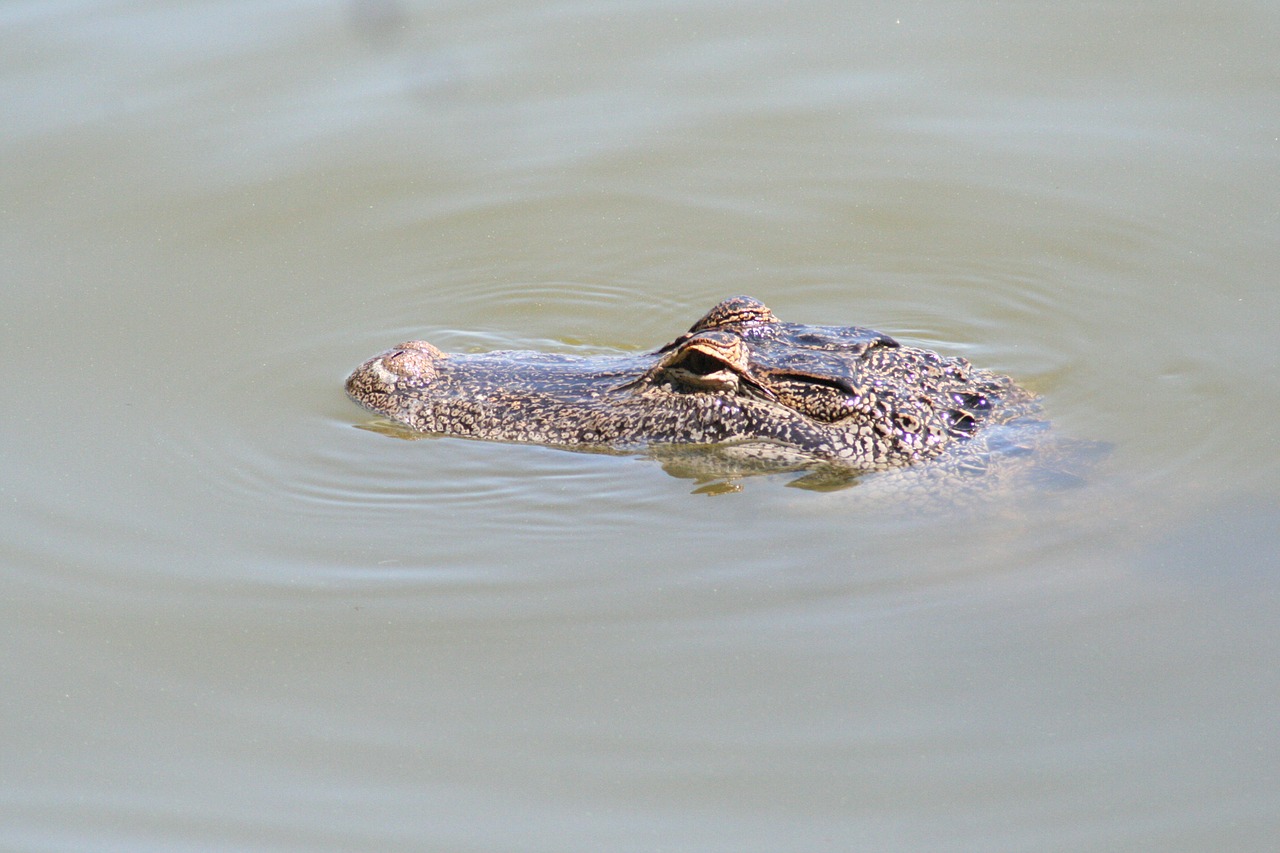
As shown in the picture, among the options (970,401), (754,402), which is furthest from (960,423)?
(754,402)

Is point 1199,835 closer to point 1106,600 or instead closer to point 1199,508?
point 1106,600

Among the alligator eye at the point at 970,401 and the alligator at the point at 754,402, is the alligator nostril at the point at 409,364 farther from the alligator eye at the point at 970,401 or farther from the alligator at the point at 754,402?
the alligator eye at the point at 970,401

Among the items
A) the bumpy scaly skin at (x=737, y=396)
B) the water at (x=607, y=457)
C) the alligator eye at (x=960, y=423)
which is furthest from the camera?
the alligator eye at (x=960, y=423)

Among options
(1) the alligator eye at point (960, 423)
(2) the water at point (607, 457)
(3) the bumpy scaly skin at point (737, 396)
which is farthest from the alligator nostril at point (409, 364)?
(1) the alligator eye at point (960, 423)

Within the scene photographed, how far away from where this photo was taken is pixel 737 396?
634 cm

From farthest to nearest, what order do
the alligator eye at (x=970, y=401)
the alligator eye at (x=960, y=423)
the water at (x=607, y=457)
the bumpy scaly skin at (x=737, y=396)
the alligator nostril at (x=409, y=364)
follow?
the alligator nostril at (x=409, y=364), the alligator eye at (x=970, y=401), the alligator eye at (x=960, y=423), the bumpy scaly skin at (x=737, y=396), the water at (x=607, y=457)

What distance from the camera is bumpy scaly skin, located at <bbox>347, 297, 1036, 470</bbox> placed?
6281mm

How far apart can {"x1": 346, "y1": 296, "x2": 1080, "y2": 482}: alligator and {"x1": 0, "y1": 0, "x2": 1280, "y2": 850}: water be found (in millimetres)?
177

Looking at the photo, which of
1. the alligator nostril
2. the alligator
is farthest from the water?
the alligator nostril

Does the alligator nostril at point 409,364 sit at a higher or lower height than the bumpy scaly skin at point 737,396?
higher

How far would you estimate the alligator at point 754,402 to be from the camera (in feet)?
20.6

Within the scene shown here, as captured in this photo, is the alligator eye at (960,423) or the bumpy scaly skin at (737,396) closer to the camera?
the bumpy scaly skin at (737,396)

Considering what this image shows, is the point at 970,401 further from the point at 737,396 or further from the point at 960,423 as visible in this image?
the point at 737,396

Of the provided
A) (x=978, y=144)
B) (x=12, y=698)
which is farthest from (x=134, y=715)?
(x=978, y=144)
